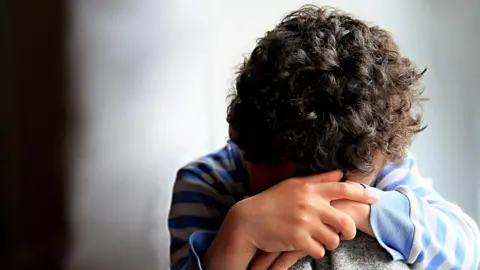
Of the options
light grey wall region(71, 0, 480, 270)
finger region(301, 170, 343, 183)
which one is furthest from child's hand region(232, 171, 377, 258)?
light grey wall region(71, 0, 480, 270)

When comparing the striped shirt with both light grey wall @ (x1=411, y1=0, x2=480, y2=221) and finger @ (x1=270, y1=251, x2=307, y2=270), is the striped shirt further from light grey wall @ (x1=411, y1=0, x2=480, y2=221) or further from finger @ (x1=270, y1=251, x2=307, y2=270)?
light grey wall @ (x1=411, y1=0, x2=480, y2=221)

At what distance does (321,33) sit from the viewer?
0.62 metres

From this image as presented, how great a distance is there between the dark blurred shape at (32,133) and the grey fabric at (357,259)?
1.17 ft

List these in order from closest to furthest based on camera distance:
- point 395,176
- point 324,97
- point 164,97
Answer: point 324,97 → point 395,176 → point 164,97

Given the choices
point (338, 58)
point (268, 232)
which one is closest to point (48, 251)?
point (268, 232)

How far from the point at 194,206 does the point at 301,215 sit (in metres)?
0.17

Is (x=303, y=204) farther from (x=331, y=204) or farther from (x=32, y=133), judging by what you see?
(x=32, y=133)

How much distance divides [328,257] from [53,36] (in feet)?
1.42

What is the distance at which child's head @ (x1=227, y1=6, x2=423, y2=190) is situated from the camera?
59 cm

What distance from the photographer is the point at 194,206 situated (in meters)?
0.74

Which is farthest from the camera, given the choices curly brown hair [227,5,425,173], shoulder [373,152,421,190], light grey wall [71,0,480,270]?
light grey wall [71,0,480,270]

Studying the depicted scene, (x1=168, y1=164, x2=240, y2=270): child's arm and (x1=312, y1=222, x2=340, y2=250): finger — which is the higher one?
(x1=312, y1=222, x2=340, y2=250): finger

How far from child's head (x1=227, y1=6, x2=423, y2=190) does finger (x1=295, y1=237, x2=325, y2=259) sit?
0.07m

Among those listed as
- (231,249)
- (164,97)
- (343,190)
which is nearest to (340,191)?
(343,190)
